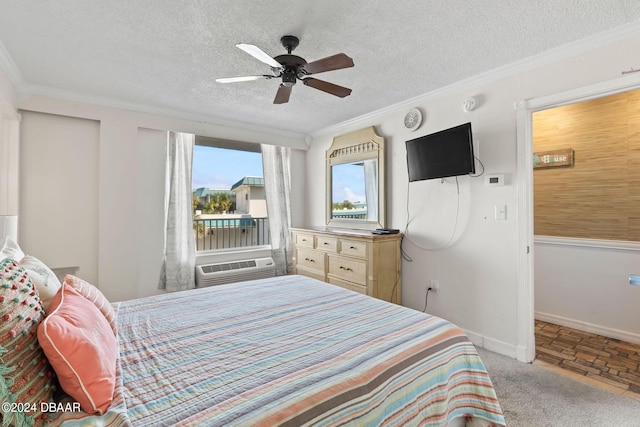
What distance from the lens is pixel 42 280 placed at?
1258mm

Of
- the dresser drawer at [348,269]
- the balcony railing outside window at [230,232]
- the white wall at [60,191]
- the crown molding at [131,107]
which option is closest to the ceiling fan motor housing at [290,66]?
the dresser drawer at [348,269]

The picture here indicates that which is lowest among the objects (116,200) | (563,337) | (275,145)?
(563,337)

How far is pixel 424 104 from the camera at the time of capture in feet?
10.6

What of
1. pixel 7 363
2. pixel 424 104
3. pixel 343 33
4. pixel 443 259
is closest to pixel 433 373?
pixel 7 363

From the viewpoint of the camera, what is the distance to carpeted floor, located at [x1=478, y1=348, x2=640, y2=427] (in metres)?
1.77

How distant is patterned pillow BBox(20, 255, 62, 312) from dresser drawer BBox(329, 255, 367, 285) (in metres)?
2.56

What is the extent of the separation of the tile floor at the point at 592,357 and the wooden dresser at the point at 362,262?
145 centimetres

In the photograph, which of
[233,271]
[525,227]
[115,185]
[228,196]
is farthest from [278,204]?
[525,227]

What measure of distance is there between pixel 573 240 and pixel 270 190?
387cm

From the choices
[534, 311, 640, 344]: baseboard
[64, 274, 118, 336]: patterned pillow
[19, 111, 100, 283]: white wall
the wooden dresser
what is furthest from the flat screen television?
[19, 111, 100, 283]: white wall

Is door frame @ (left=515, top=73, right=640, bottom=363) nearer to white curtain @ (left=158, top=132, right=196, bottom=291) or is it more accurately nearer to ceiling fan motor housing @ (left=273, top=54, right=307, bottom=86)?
ceiling fan motor housing @ (left=273, top=54, right=307, bottom=86)

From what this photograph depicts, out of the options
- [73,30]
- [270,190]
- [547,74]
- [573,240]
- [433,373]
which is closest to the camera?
[433,373]

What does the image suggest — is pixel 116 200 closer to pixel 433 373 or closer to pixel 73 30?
pixel 73 30

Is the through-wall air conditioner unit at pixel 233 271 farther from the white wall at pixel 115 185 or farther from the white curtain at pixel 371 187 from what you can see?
the white curtain at pixel 371 187
